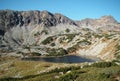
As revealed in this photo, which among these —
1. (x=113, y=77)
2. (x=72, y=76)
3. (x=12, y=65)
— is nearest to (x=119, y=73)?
(x=113, y=77)

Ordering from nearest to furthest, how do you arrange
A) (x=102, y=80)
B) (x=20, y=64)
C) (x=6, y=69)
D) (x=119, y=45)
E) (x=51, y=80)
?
(x=102, y=80) → (x=51, y=80) → (x=6, y=69) → (x=20, y=64) → (x=119, y=45)

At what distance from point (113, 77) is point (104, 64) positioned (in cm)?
3086

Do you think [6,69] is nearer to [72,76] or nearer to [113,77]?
[72,76]

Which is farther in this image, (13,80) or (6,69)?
(6,69)

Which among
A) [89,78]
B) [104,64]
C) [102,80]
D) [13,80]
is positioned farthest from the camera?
[104,64]

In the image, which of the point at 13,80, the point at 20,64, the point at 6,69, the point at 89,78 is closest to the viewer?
the point at 89,78

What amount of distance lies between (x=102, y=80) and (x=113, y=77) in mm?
3890

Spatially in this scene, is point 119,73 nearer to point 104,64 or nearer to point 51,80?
point 51,80

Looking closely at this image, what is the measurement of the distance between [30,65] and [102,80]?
73.9m

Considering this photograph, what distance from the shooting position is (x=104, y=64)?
74562 mm

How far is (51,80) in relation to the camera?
159 ft

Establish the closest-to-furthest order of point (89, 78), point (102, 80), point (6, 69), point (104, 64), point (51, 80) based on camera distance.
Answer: point (102, 80) → point (89, 78) → point (51, 80) → point (104, 64) → point (6, 69)

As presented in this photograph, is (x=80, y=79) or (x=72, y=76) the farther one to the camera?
(x=72, y=76)

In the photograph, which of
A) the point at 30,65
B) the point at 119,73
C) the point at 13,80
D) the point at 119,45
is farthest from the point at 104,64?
the point at 119,45
